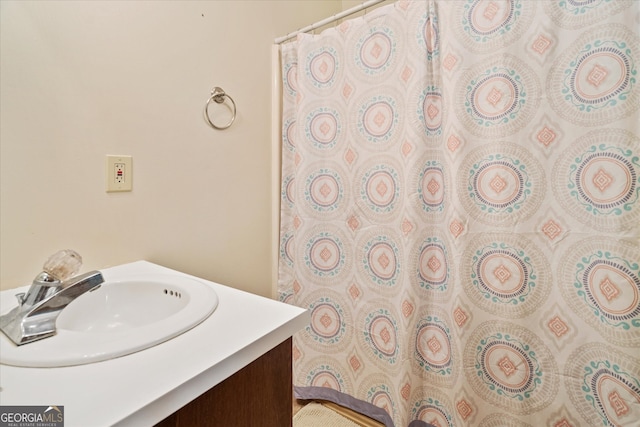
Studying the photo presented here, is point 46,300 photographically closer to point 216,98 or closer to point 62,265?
point 62,265

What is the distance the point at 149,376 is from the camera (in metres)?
0.41

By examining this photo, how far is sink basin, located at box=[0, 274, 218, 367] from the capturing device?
442 millimetres

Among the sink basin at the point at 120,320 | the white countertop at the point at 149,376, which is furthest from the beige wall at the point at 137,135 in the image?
the white countertop at the point at 149,376

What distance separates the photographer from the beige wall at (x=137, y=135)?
0.72m

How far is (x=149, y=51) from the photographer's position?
93cm

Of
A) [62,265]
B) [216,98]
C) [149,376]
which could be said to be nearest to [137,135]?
[216,98]

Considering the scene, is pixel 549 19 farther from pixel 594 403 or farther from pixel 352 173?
pixel 594 403

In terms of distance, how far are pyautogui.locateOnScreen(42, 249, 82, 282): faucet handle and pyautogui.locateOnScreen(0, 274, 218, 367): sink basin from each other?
0.10 metres

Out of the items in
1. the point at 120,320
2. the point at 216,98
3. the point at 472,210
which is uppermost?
the point at 216,98

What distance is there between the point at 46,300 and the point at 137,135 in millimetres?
570

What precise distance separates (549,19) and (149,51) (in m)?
1.22

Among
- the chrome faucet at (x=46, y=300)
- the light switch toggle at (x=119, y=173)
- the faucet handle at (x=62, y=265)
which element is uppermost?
the light switch toggle at (x=119, y=173)

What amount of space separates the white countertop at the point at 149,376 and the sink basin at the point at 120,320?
0.01 m

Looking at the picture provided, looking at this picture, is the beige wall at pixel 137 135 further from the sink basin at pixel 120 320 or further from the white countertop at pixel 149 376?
the white countertop at pixel 149 376
